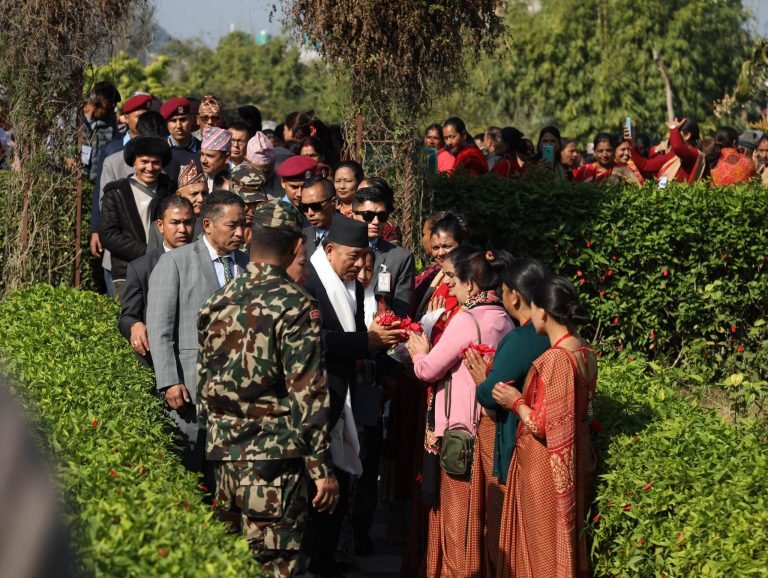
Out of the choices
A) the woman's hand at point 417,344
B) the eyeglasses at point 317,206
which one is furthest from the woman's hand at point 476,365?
the eyeglasses at point 317,206

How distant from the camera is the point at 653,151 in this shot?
605 inches

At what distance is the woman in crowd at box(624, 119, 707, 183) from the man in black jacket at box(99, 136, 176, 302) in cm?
609

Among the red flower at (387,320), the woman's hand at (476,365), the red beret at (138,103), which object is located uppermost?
the red beret at (138,103)

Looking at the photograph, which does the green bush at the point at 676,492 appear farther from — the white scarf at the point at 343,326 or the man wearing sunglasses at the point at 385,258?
the man wearing sunglasses at the point at 385,258

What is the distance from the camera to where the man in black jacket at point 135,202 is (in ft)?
30.0

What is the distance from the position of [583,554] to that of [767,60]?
726 cm

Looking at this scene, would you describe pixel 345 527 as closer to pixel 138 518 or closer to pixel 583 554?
pixel 583 554

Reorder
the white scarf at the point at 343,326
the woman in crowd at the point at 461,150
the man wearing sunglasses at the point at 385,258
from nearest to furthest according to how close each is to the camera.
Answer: the white scarf at the point at 343,326 < the man wearing sunglasses at the point at 385,258 < the woman in crowd at the point at 461,150

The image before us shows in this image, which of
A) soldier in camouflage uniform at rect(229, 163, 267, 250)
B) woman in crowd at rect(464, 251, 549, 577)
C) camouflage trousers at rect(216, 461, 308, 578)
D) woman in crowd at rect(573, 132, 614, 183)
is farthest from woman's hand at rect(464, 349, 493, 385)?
woman in crowd at rect(573, 132, 614, 183)

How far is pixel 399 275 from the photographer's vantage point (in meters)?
7.99

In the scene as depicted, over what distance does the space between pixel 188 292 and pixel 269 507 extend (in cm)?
210

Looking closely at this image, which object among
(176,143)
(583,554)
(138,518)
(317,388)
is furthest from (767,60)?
(138,518)

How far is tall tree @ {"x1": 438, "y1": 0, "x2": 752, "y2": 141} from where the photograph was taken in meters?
38.8

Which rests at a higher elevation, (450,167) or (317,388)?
(450,167)
